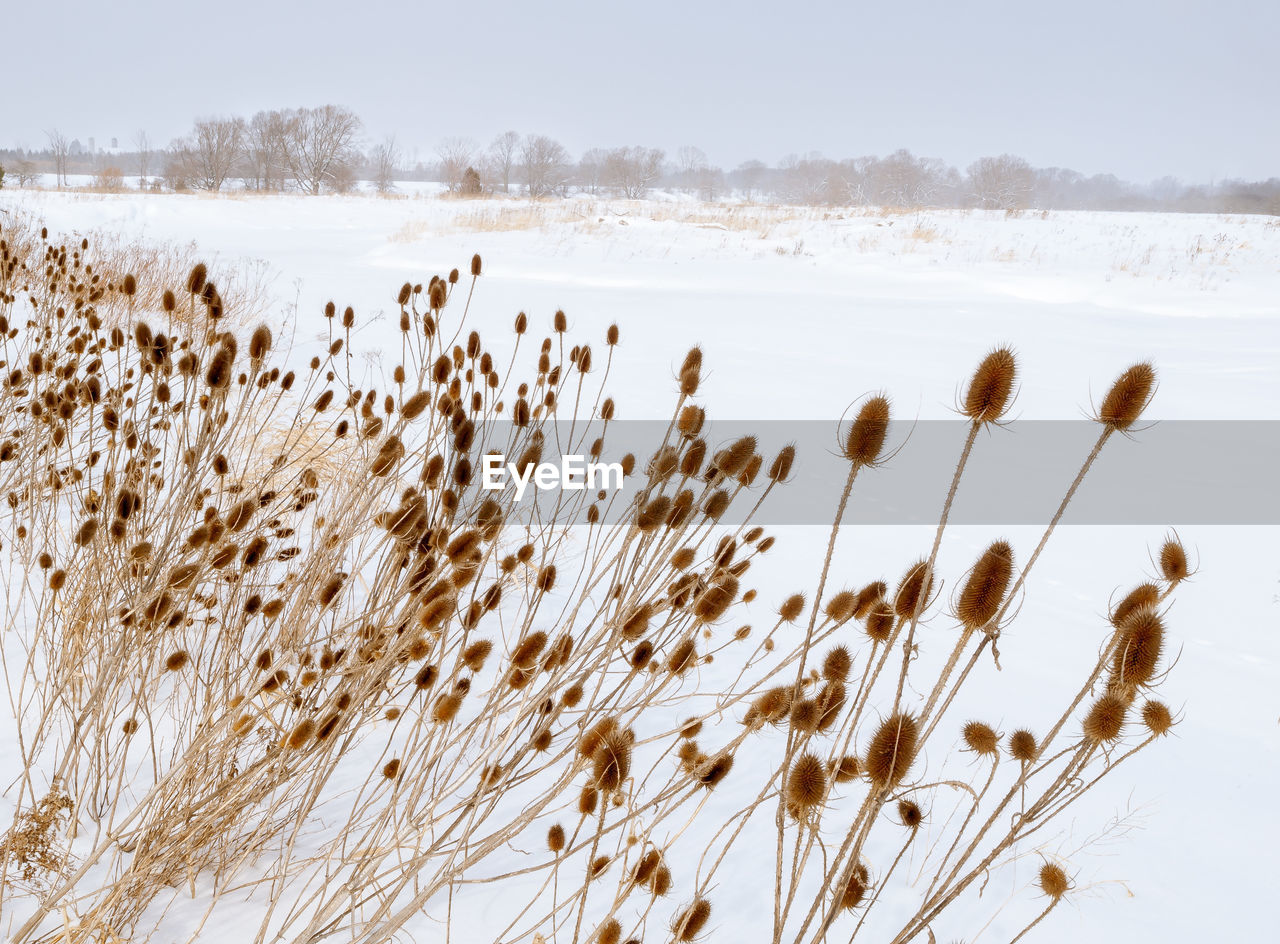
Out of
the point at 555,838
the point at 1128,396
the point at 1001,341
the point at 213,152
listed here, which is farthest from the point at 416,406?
the point at 213,152

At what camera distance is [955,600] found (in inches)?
37.1

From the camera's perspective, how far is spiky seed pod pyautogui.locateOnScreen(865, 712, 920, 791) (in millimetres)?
804

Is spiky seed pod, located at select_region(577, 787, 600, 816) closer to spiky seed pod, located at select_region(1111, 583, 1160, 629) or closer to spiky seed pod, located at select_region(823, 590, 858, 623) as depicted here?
spiky seed pod, located at select_region(823, 590, 858, 623)

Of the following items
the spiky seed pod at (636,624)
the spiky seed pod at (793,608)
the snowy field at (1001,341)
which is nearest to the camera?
the spiky seed pod at (636,624)

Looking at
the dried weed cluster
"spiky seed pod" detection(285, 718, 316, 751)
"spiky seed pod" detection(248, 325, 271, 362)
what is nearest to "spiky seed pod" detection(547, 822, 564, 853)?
the dried weed cluster

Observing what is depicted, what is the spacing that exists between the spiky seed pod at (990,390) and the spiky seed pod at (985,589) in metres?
0.15

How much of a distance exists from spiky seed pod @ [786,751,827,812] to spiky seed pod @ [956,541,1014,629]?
23 centimetres

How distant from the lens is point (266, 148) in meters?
52.4

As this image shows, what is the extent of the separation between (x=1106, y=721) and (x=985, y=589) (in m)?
0.20

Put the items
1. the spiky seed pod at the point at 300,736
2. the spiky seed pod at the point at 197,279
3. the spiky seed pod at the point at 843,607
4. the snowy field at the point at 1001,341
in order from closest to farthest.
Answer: the spiky seed pod at the point at 300,736 < the spiky seed pod at the point at 843,607 < the spiky seed pod at the point at 197,279 < the snowy field at the point at 1001,341

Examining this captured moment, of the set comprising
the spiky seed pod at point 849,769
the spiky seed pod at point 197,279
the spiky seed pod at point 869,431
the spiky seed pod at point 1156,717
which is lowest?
the spiky seed pod at point 849,769

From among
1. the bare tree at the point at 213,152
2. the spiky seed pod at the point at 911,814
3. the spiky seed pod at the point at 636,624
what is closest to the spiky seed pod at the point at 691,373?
the spiky seed pod at the point at 636,624

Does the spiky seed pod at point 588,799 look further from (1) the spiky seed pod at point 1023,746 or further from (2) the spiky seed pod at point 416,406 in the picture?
(2) the spiky seed pod at point 416,406

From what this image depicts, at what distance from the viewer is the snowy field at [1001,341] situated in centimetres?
185
